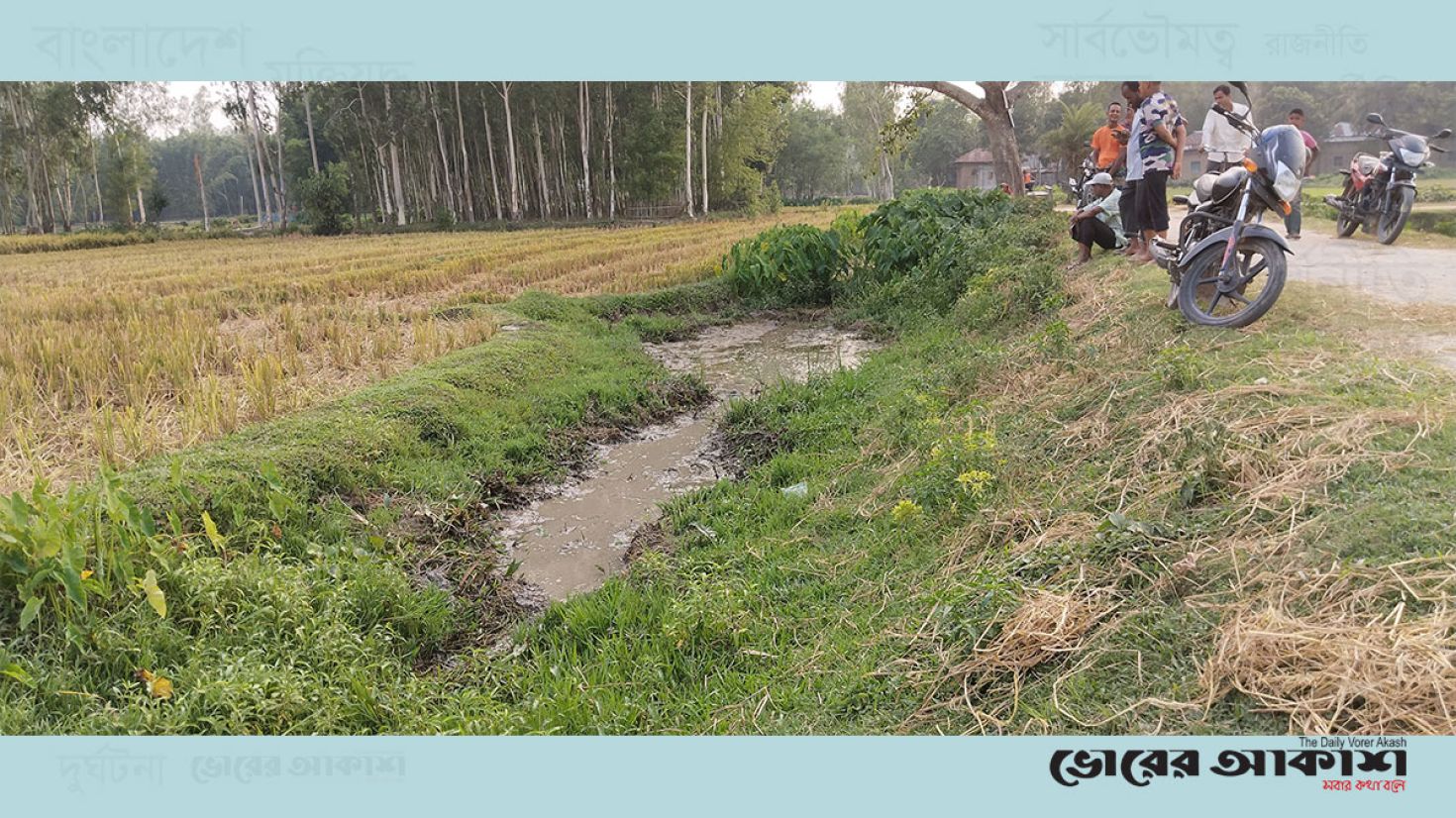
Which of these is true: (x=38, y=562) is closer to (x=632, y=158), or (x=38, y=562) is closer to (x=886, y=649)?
(x=886, y=649)

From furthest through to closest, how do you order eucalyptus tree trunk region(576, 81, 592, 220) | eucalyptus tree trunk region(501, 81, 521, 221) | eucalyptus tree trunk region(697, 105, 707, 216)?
eucalyptus tree trunk region(501, 81, 521, 221) < eucalyptus tree trunk region(697, 105, 707, 216) < eucalyptus tree trunk region(576, 81, 592, 220)

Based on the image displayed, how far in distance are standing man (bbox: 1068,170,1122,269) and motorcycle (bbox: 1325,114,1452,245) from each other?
1631mm

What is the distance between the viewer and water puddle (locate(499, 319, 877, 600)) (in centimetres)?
422

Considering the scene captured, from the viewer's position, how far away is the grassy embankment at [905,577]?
196cm

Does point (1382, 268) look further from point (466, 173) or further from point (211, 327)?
point (466, 173)

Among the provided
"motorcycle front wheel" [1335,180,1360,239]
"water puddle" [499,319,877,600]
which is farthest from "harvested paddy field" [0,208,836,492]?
"motorcycle front wheel" [1335,180,1360,239]

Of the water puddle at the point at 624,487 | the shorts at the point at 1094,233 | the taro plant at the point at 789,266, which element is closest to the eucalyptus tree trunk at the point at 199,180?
the taro plant at the point at 789,266

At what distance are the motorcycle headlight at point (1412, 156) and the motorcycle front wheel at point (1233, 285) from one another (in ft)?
4.33

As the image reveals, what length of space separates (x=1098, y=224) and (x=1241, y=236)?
3.58m

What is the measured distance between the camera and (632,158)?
54.2ft

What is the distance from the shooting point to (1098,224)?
7.15 meters

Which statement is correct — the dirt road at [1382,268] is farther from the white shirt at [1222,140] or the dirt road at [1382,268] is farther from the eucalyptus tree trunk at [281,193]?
the eucalyptus tree trunk at [281,193]

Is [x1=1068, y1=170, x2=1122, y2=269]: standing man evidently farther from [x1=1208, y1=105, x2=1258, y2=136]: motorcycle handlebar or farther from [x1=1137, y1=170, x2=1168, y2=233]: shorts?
[x1=1208, y1=105, x2=1258, y2=136]: motorcycle handlebar

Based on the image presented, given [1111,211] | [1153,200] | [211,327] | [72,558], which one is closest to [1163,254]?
[1153,200]
